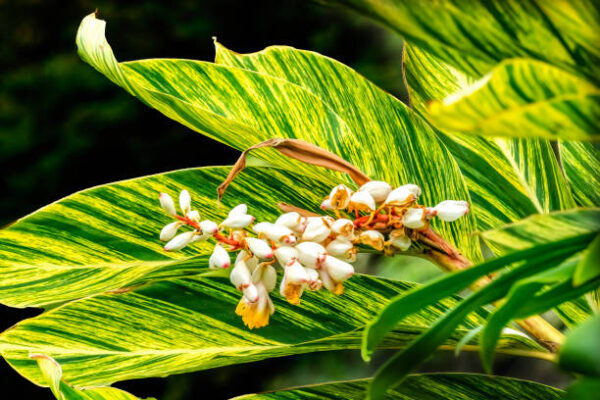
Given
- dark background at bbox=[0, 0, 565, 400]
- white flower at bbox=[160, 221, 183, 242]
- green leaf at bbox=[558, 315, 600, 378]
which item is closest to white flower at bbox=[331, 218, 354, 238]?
white flower at bbox=[160, 221, 183, 242]

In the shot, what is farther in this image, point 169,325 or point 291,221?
point 169,325

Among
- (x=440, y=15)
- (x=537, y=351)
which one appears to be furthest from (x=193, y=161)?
(x=440, y=15)

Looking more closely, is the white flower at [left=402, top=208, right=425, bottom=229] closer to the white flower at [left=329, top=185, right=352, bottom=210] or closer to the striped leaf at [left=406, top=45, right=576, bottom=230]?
the white flower at [left=329, top=185, right=352, bottom=210]

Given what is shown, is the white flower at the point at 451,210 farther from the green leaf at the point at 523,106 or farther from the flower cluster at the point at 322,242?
the green leaf at the point at 523,106

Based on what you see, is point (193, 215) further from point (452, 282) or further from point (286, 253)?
point (452, 282)

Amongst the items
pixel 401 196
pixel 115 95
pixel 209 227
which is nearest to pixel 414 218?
pixel 401 196

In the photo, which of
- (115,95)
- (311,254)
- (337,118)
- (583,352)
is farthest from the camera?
(115,95)

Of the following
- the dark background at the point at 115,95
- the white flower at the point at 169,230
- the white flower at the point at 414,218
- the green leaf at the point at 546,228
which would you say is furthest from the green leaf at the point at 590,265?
the dark background at the point at 115,95

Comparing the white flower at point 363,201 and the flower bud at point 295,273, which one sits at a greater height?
the white flower at point 363,201
